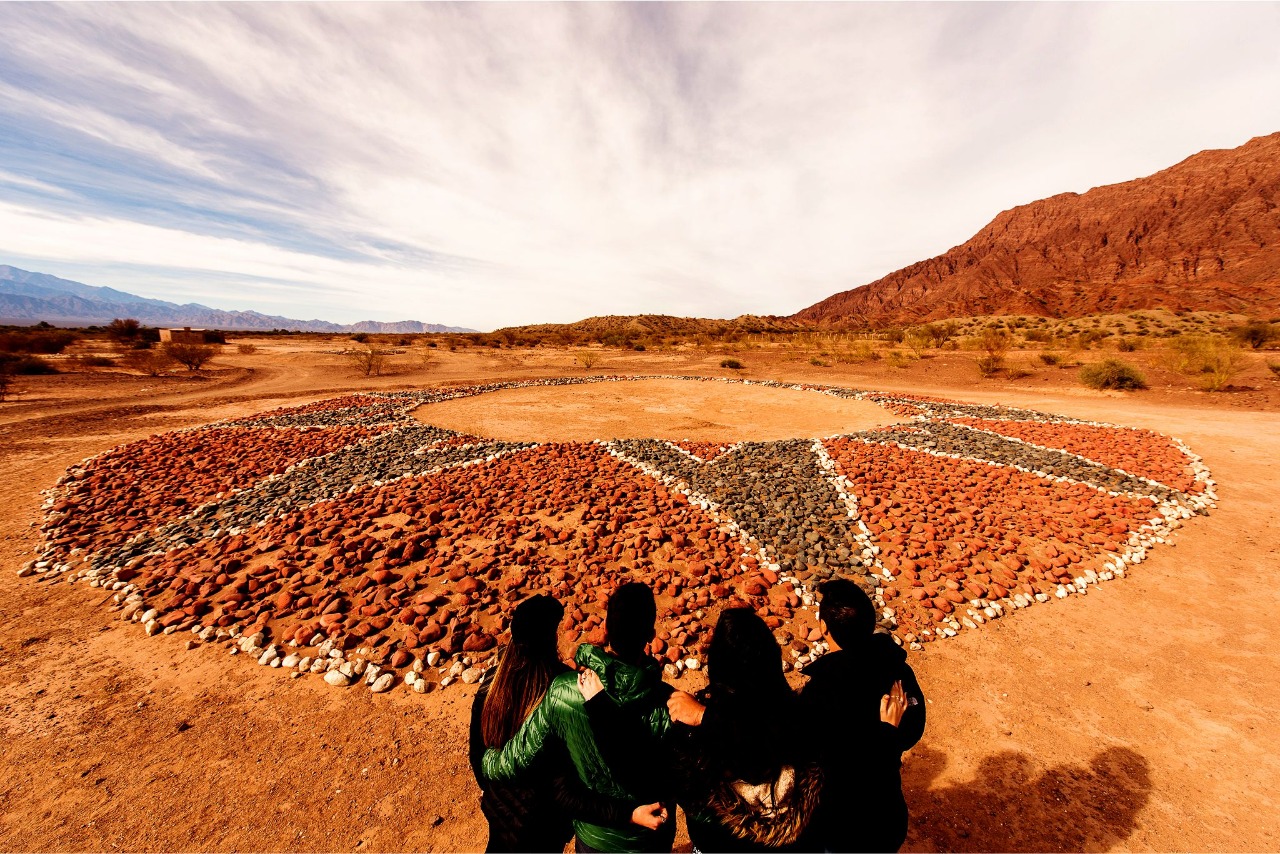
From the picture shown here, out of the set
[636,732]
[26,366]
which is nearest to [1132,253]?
[636,732]

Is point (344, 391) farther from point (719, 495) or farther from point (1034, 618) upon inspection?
point (1034, 618)

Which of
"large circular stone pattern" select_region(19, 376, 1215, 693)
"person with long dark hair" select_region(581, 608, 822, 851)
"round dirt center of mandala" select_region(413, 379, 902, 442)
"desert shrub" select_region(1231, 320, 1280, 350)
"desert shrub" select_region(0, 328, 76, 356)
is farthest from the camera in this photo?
"desert shrub" select_region(0, 328, 76, 356)

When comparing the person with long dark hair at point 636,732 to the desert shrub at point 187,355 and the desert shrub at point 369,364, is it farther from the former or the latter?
the desert shrub at point 187,355

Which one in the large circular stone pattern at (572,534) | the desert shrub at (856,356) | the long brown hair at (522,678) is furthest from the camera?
the desert shrub at (856,356)

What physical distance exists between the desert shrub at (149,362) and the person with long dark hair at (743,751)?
131ft

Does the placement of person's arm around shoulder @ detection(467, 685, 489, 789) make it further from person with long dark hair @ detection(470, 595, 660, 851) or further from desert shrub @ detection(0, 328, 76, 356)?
desert shrub @ detection(0, 328, 76, 356)

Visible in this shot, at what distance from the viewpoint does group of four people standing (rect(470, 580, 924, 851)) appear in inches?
76.6

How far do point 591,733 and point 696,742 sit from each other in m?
0.49

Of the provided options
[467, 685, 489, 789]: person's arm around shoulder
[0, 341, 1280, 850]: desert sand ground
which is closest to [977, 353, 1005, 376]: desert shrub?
[0, 341, 1280, 850]: desert sand ground

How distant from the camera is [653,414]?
16.9 meters

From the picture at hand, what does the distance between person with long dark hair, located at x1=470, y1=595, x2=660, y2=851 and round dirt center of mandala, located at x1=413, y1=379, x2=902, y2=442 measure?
10930 millimetres

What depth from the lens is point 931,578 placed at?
5945 mm

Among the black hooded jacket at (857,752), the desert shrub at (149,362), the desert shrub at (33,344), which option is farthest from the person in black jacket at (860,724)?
the desert shrub at (33,344)

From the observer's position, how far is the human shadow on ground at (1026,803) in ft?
10.4
